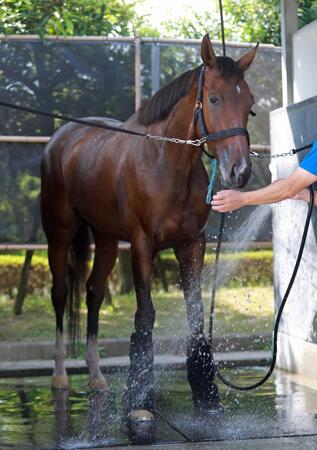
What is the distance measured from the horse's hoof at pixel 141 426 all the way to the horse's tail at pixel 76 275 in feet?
5.64

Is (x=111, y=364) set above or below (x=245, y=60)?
below

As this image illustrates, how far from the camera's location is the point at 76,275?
673 cm

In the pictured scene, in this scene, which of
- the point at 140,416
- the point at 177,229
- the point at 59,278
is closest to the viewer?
the point at 140,416

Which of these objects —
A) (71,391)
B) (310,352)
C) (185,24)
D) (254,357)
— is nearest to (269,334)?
(254,357)

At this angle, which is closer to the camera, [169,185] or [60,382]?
[169,185]

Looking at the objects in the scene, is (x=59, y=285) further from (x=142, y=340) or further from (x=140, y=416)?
(x=140, y=416)

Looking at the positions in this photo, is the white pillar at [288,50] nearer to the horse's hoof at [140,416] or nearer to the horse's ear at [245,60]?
the horse's ear at [245,60]

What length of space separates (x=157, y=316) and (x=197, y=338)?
11.7 ft

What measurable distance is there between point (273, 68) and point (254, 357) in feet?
8.89

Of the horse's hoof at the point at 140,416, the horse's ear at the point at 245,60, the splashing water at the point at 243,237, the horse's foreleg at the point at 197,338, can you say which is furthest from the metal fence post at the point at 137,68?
the horse's hoof at the point at 140,416

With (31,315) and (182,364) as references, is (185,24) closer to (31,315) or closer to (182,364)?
(31,315)

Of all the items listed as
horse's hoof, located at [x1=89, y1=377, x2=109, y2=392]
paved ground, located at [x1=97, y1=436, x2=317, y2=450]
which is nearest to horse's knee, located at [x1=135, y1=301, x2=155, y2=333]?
paved ground, located at [x1=97, y1=436, x2=317, y2=450]

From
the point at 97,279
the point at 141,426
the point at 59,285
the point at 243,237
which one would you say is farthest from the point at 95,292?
the point at 141,426

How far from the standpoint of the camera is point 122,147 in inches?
222
